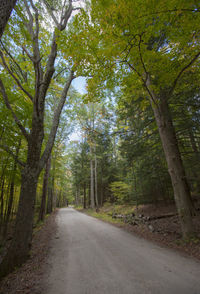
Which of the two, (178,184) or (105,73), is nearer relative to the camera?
(105,73)

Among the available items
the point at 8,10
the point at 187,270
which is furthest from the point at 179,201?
the point at 8,10

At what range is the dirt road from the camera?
2.21 meters

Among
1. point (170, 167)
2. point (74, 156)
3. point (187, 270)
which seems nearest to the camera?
point (187, 270)

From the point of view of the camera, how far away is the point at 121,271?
2.74m

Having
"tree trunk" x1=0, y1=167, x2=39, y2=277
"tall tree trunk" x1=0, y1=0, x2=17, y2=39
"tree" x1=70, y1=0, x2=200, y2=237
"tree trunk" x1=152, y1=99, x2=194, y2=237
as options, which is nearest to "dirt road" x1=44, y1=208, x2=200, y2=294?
"tree trunk" x1=0, y1=167, x2=39, y2=277

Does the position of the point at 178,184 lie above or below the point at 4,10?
below

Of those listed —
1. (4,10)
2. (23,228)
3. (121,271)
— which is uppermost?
(4,10)

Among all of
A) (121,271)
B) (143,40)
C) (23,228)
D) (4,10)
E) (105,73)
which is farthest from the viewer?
(105,73)

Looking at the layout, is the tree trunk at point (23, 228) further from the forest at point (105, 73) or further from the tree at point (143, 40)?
the tree at point (143, 40)

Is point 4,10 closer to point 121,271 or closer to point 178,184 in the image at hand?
point 121,271

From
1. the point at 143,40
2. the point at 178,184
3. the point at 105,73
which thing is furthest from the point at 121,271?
the point at 143,40

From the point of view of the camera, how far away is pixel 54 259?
3.55 metres

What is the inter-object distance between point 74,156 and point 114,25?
792 inches

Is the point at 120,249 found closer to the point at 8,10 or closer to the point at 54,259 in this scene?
the point at 54,259
